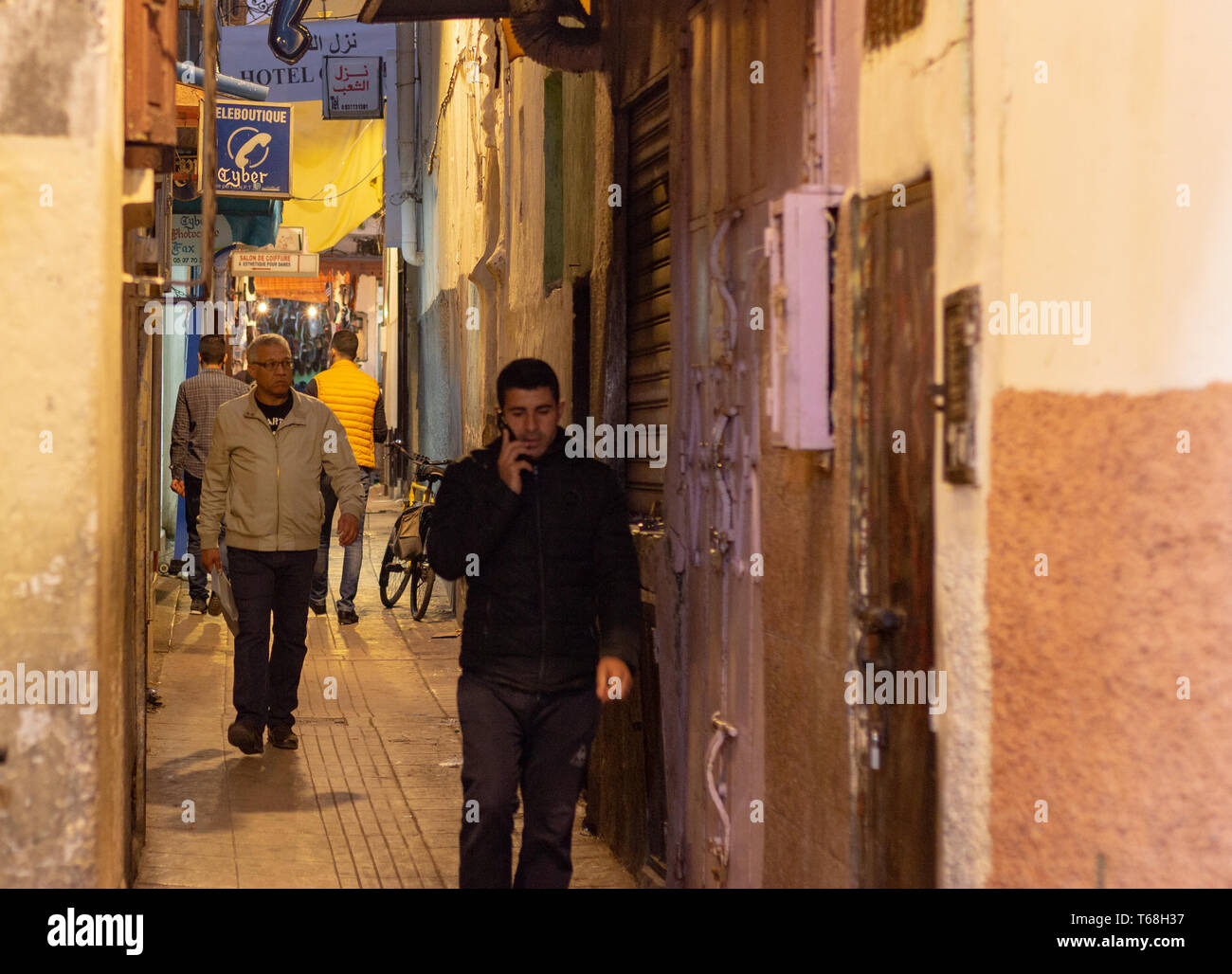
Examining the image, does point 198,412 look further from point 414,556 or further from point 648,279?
point 648,279

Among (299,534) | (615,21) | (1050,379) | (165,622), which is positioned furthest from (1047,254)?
(165,622)

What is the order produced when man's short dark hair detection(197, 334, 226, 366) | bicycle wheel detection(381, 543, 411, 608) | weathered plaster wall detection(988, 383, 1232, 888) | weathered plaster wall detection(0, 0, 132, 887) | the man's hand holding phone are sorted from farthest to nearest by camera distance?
bicycle wheel detection(381, 543, 411, 608)
man's short dark hair detection(197, 334, 226, 366)
the man's hand holding phone
weathered plaster wall detection(0, 0, 132, 887)
weathered plaster wall detection(988, 383, 1232, 888)

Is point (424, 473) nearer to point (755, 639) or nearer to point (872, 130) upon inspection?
point (755, 639)

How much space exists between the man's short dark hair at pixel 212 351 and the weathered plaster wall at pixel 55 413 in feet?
25.8

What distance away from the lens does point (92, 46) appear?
3840 mm

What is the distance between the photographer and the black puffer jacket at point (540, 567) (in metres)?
4.61

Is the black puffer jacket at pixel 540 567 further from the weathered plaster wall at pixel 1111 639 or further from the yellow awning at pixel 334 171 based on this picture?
the yellow awning at pixel 334 171

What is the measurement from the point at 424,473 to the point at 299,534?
626 centimetres

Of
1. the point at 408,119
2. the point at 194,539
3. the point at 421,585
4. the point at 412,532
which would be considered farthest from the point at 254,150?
the point at 408,119

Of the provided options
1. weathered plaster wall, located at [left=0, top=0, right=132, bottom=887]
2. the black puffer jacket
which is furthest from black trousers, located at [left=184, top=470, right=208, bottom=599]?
weathered plaster wall, located at [left=0, top=0, right=132, bottom=887]

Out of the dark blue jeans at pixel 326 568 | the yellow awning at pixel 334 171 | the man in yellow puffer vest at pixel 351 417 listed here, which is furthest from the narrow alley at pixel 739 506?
the yellow awning at pixel 334 171

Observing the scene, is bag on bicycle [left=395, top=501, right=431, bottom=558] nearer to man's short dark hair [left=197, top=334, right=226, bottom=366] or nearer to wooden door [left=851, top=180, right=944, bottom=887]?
man's short dark hair [left=197, top=334, right=226, bottom=366]

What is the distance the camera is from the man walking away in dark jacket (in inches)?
456

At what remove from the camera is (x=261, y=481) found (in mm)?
7961
